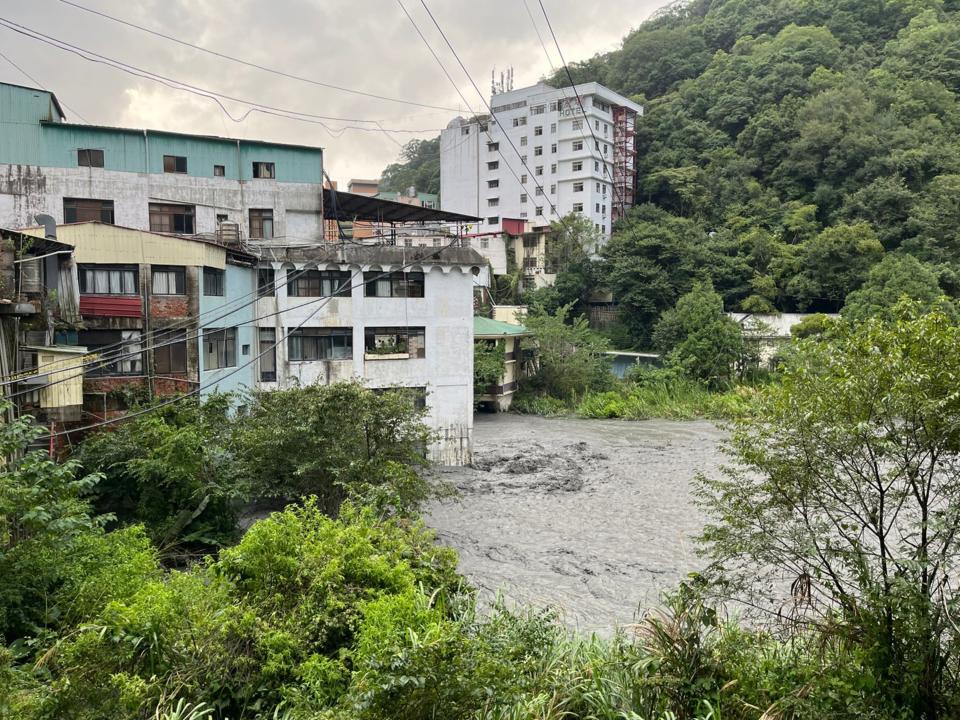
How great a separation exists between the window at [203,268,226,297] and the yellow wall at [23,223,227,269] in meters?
0.54

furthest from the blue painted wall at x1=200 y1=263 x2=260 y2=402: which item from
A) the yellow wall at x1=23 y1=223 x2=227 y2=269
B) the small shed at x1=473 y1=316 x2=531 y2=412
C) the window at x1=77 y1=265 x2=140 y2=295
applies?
the small shed at x1=473 y1=316 x2=531 y2=412

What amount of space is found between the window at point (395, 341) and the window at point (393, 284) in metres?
1.26

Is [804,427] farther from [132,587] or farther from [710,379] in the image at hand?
[710,379]

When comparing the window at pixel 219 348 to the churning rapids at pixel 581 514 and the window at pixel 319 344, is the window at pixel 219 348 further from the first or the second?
the churning rapids at pixel 581 514

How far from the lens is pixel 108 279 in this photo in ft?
59.3

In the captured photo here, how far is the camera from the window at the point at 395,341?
24672 mm

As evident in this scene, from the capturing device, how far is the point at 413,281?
2512cm

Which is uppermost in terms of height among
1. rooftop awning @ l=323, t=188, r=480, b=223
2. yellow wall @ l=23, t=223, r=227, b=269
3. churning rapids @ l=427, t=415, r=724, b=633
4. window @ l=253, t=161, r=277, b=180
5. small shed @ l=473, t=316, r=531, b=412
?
window @ l=253, t=161, r=277, b=180

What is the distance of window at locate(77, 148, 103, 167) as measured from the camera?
926 inches

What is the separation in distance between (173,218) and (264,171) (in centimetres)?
362

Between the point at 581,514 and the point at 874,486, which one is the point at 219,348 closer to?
the point at 581,514

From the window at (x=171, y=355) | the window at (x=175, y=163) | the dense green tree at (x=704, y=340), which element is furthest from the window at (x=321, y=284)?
the dense green tree at (x=704, y=340)

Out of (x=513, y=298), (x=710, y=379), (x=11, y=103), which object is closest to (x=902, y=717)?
(x=11, y=103)

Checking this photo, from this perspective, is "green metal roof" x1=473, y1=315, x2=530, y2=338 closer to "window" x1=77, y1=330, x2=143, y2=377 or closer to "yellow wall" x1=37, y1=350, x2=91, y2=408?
"window" x1=77, y1=330, x2=143, y2=377
